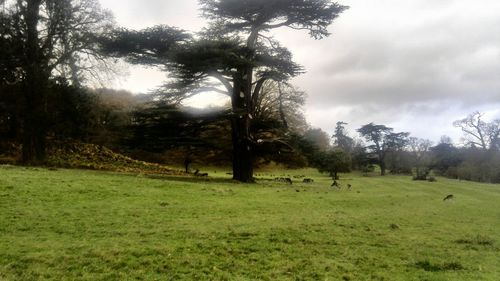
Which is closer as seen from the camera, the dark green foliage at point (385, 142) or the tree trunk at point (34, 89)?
the tree trunk at point (34, 89)

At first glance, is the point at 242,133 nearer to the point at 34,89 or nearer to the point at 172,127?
the point at 172,127

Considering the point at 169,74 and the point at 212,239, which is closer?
the point at 212,239

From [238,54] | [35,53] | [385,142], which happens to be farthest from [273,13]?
[385,142]

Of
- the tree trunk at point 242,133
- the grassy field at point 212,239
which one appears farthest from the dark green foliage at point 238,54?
the grassy field at point 212,239

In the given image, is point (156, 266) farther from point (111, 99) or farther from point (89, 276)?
point (111, 99)

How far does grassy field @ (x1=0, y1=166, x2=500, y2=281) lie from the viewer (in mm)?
7402

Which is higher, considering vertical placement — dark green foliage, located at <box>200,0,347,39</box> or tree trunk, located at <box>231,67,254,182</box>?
dark green foliage, located at <box>200,0,347,39</box>

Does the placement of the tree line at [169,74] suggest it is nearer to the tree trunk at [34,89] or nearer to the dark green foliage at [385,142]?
the tree trunk at [34,89]

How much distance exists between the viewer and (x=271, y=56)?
27.0 metres

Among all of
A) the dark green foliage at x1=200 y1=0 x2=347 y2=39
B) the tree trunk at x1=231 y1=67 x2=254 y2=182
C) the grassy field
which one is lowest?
the grassy field

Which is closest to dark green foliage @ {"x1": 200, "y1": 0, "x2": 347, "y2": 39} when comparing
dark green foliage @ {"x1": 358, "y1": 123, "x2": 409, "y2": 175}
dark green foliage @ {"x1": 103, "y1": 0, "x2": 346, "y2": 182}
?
dark green foliage @ {"x1": 103, "y1": 0, "x2": 346, "y2": 182}

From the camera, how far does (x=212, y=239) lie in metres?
9.53

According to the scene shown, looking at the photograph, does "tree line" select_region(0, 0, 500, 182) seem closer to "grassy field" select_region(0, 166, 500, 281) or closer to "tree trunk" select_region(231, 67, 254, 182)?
"tree trunk" select_region(231, 67, 254, 182)

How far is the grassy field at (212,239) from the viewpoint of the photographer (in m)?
7.40
